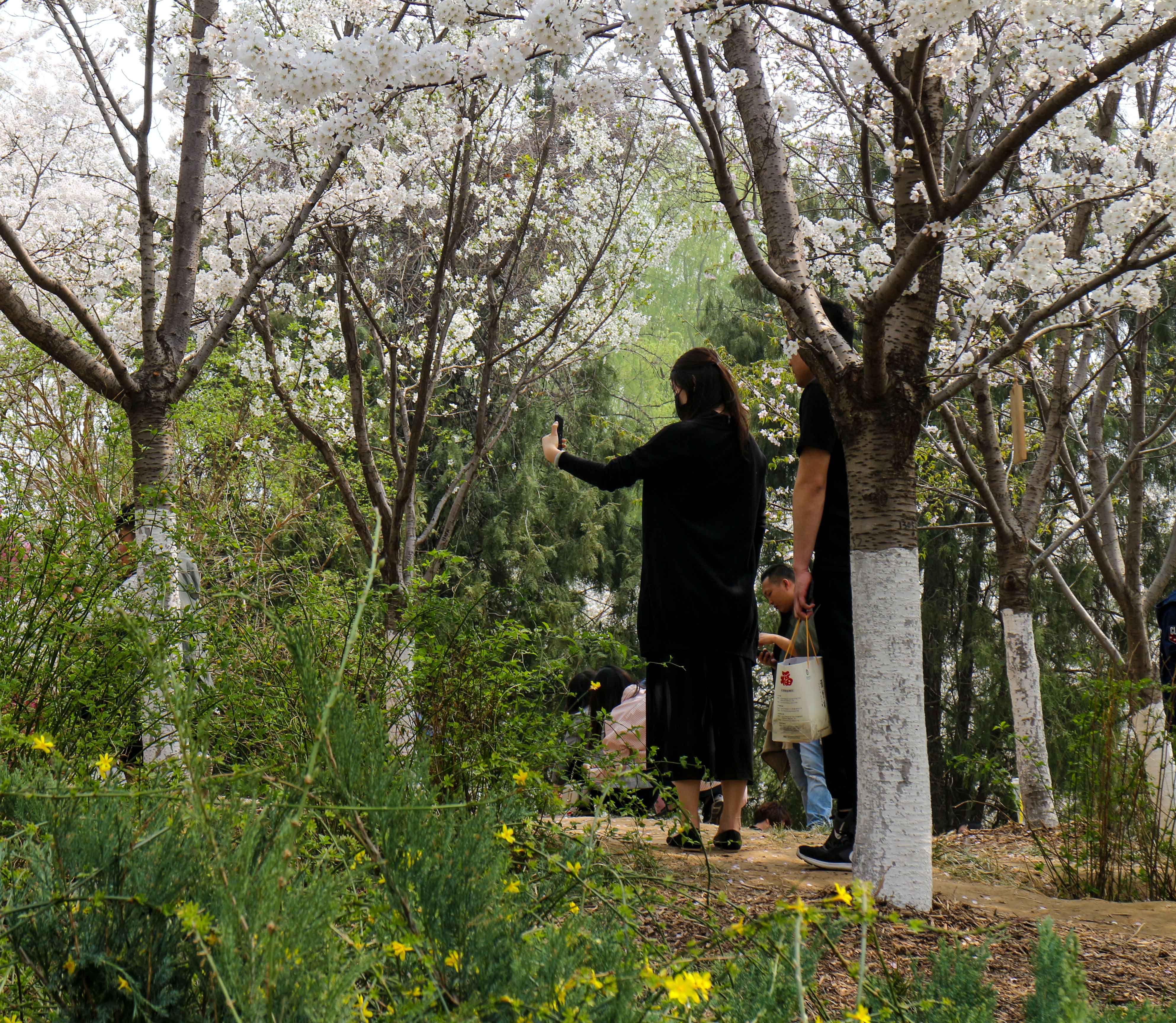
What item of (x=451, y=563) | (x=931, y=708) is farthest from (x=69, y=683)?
(x=931, y=708)

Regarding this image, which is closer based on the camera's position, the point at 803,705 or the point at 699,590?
the point at 803,705

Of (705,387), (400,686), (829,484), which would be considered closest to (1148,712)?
(829,484)

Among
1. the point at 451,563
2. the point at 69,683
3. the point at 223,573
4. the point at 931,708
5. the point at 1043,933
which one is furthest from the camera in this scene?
the point at 931,708

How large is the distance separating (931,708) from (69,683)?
39.2 feet

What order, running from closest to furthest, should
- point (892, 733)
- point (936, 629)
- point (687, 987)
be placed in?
point (687, 987)
point (892, 733)
point (936, 629)

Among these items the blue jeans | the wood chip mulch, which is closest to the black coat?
the wood chip mulch

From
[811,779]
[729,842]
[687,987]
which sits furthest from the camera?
[811,779]

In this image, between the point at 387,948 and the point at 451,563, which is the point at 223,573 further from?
the point at 387,948

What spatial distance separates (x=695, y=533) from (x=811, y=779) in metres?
2.97

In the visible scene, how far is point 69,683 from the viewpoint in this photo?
2943 mm

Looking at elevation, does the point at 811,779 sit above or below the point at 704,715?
below

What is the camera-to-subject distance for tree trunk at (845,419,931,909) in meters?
3.21

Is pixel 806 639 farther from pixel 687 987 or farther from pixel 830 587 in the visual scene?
pixel 687 987

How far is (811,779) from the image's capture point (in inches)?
250
